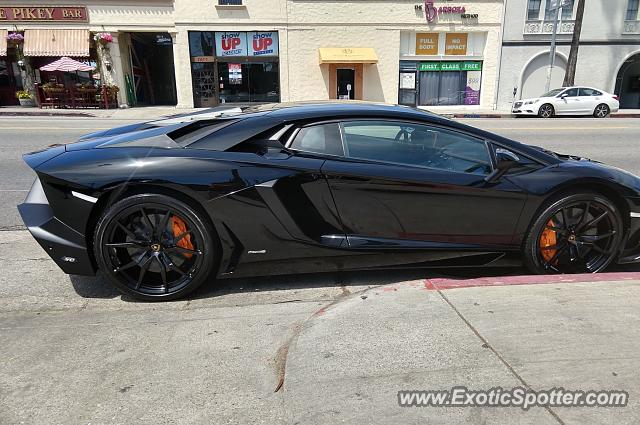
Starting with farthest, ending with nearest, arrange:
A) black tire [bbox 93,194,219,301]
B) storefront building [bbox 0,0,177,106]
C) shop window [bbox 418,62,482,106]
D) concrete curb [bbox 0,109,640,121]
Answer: shop window [bbox 418,62,482,106] → storefront building [bbox 0,0,177,106] → concrete curb [bbox 0,109,640,121] → black tire [bbox 93,194,219,301]

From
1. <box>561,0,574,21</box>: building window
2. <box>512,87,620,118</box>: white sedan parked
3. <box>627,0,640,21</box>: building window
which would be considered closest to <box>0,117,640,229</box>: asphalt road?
<box>512,87,620,118</box>: white sedan parked

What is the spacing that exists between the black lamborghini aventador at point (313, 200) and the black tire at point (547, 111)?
62.0 feet

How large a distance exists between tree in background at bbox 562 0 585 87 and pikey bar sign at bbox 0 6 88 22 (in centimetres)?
2447

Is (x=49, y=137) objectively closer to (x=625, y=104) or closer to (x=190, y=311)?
(x=190, y=311)

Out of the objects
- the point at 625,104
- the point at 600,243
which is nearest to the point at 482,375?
the point at 600,243

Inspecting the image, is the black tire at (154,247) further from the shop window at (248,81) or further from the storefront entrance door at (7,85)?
the storefront entrance door at (7,85)

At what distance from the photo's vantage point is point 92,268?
3.38 m

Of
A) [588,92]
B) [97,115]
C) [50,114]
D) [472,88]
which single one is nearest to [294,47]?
[472,88]

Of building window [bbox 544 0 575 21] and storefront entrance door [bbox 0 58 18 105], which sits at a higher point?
building window [bbox 544 0 575 21]

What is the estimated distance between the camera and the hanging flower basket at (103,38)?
2334 cm

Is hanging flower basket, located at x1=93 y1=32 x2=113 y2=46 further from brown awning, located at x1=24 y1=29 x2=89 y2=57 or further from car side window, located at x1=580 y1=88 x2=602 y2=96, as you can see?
car side window, located at x1=580 y1=88 x2=602 y2=96

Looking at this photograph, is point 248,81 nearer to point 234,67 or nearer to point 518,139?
point 234,67

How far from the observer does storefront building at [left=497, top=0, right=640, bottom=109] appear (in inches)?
1000

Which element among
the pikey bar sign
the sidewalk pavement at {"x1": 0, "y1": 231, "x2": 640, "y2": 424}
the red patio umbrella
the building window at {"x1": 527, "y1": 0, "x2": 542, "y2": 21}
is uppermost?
the building window at {"x1": 527, "y1": 0, "x2": 542, "y2": 21}
